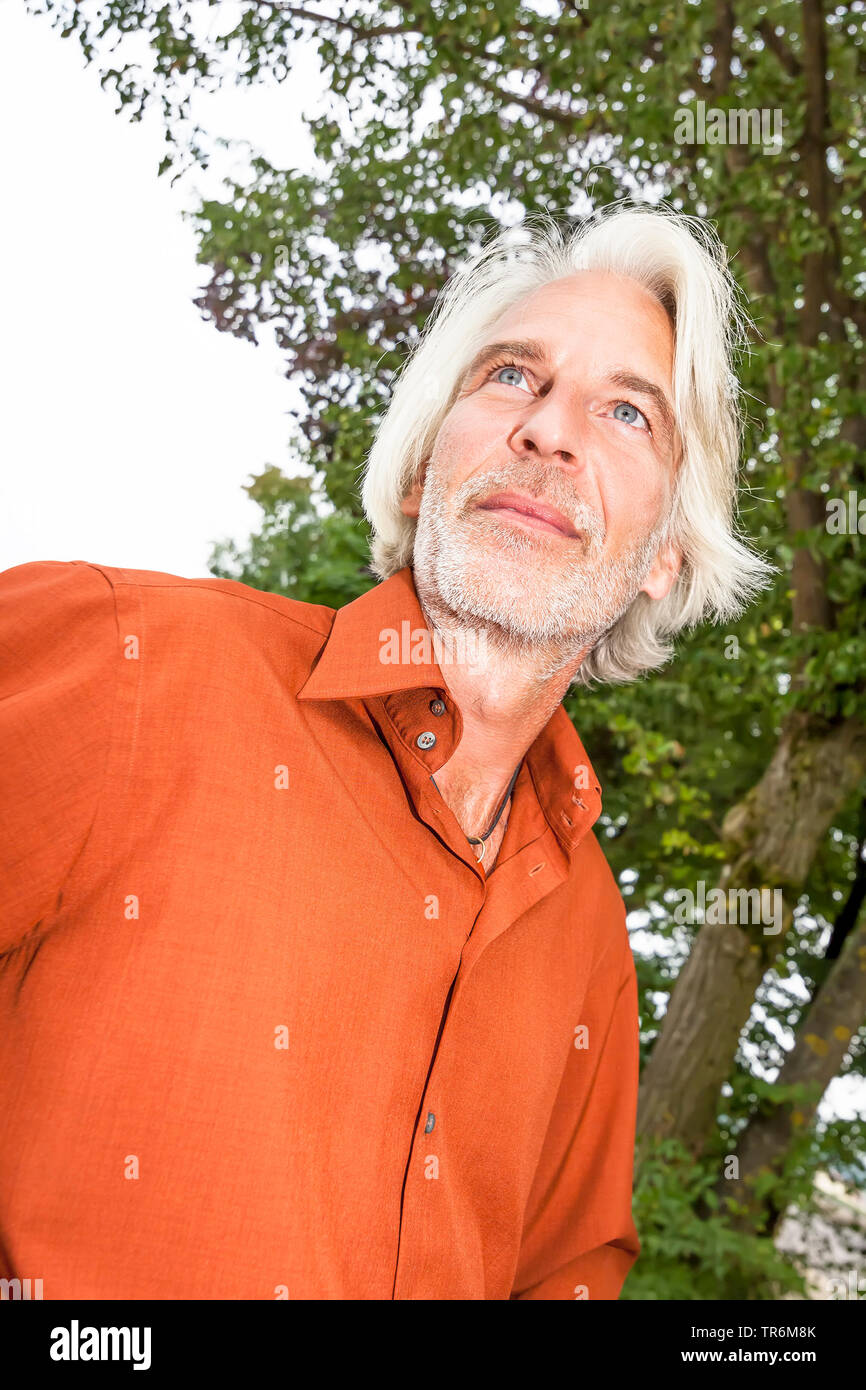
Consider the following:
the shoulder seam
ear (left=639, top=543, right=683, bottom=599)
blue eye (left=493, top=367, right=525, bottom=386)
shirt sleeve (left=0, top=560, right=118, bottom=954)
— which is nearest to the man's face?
blue eye (left=493, top=367, right=525, bottom=386)

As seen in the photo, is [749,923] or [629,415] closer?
[629,415]

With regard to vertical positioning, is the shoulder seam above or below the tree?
below

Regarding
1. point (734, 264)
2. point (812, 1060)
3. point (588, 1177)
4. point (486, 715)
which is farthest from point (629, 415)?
point (812, 1060)

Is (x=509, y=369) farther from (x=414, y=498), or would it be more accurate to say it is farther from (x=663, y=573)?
(x=663, y=573)

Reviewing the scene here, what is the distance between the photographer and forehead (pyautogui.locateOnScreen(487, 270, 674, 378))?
1906 mm

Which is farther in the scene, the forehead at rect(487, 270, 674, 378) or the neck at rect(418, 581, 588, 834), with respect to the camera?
the forehead at rect(487, 270, 674, 378)

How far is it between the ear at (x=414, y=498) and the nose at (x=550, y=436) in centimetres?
33

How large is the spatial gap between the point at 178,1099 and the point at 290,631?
61cm

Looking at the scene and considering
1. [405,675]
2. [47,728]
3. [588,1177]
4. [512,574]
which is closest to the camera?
[47,728]

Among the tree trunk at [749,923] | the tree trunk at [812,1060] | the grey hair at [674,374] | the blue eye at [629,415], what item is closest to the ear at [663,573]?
the grey hair at [674,374]

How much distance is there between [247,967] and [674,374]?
1250 mm

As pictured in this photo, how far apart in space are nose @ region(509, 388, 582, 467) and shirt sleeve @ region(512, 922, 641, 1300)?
82 centimetres

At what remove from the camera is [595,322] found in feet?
6.35

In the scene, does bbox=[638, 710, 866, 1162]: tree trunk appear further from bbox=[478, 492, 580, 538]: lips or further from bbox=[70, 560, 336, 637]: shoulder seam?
bbox=[70, 560, 336, 637]: shoulder seam
